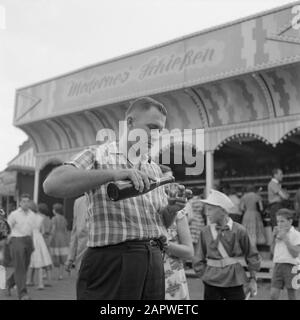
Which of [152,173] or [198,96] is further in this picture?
[198,96]

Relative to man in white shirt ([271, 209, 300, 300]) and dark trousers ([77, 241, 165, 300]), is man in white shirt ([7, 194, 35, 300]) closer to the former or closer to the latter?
man in white shirt ([271, 209, 300, 300])

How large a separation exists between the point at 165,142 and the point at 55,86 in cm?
421

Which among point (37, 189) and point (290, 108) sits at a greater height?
point (290, 108)

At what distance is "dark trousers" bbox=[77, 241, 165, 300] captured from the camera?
1.92 m

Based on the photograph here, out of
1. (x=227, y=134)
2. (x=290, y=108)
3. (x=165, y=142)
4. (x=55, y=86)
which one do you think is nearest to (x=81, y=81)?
(x=55, y=86)

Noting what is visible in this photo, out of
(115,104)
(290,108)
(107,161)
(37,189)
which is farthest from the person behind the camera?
(37,189)

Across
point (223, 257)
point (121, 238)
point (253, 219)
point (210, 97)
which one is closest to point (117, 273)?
point (121, 238)

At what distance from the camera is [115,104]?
403 inches

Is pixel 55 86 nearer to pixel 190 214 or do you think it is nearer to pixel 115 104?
pixel 115 104

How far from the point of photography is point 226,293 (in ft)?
13.1

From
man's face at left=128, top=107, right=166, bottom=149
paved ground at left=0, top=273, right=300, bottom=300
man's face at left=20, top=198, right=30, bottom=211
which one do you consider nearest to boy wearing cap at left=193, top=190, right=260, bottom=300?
man's face at left=128, top=107, right=166, bottom=149

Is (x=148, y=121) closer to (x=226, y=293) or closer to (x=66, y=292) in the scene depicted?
(x=226, y=293)

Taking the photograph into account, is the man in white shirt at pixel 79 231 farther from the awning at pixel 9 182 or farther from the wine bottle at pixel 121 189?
the awning at pixel 9 182

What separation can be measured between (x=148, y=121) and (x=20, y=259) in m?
5.75
